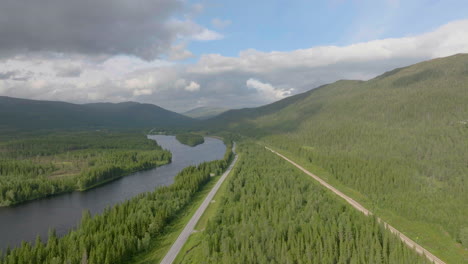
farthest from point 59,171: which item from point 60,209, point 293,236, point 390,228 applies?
point 390,228

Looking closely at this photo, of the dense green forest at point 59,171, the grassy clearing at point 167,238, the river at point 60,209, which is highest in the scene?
the dense green forest at point 59,171

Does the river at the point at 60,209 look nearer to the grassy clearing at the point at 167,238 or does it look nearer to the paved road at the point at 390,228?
the grassy clearing at the point at 167,238

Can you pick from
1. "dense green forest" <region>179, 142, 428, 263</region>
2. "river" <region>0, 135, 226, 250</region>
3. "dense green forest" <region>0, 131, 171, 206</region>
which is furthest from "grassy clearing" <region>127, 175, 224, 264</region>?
"dense green forest" <region>0, 131, 171, 206</region>

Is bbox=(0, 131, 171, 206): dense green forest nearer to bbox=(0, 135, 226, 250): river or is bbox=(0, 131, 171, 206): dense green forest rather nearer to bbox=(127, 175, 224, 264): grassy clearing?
bbox=(0, 135, 226, 250): river

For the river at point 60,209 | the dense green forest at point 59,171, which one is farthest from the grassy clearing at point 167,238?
the dense green forest at point 59,171

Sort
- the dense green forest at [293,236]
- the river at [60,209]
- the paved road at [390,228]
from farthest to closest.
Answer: the river at [60,209] < the paved road at [390,228] < the dense green forest at [293,236]

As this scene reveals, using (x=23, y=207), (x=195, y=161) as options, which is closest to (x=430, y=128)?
(x=195, y=161)

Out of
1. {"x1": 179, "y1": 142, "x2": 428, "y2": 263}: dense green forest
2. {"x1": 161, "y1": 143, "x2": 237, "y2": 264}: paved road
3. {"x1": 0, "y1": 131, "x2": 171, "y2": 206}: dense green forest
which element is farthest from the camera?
{"x1": 0, "y1": 131, "x2": 171, "y2": 206}: dense green forest
